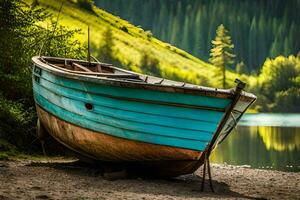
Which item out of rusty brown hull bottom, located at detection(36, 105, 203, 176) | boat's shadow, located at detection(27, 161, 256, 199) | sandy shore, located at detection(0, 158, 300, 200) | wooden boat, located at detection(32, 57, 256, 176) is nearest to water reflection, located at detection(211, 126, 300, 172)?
sandy shore, located at detection(0, 158, 300, 200)

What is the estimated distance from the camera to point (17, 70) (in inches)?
728

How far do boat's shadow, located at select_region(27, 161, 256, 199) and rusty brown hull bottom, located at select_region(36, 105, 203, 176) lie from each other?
0.32 meters

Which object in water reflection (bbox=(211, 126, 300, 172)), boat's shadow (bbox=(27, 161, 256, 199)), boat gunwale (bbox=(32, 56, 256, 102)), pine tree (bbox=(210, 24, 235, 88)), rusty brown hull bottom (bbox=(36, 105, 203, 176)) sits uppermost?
pine tree (bbox=(210, 24, 235, 88))

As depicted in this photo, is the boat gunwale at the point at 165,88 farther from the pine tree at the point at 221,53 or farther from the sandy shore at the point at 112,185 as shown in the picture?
the pine tree at the point at 221,53

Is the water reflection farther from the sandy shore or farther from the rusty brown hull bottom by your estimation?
the rusty brown hull bottom

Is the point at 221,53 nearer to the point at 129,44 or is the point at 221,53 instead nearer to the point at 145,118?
the point at 129,44

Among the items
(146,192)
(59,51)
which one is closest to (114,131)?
(146,192)

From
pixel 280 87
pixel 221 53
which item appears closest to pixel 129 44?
pixel 221 53

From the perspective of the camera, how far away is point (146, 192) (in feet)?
38.9

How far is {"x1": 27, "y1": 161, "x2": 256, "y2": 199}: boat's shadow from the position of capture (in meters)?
12.3

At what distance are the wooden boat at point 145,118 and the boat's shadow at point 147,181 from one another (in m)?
0.35

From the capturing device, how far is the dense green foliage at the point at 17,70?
17.6 m

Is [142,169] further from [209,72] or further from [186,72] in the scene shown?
[209,72]

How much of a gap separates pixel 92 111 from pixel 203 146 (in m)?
2.94
